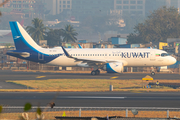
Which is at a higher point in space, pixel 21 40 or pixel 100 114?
pixel 21 40

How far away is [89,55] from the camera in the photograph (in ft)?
164

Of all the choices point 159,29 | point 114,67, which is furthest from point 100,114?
point 159,29

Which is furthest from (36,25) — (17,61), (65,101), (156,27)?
(65,101)

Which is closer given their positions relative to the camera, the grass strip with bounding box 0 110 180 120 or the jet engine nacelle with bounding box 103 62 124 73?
the grass strip with bounding box 0 110 180 120

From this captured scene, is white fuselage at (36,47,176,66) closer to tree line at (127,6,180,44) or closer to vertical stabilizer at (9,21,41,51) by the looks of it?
vertical stabilizer at (9,21,41,51)

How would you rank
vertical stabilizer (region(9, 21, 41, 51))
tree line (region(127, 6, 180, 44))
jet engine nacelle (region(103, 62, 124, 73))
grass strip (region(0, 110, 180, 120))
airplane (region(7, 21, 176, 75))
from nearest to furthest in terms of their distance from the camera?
grass strip (region(0, 110, 180, 120)), jet engine nacelle (region(103, 62, 124, 73)), airplane (region(7, 21, 176, 75)), vertical stabilizer (region(9, 21, 41, 51)), tree line (region(127, 6, 180, 44))

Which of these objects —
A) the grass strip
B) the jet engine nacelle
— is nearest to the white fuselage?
the jet engine nacelle

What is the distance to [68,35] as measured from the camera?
128 m

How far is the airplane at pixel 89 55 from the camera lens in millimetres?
49062

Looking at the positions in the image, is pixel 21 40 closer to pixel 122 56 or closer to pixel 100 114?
pixel 122 56

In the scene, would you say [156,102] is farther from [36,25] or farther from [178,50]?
[36,25]

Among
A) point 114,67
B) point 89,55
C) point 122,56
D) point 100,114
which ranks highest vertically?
point 89,55

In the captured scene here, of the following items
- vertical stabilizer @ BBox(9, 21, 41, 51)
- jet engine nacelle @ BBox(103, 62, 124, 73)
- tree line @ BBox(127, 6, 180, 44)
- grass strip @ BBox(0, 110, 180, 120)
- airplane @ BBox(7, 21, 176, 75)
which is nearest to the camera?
grass strip @ BBox(0, 110, 180, 120)

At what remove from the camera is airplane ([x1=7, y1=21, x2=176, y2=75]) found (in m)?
49.1
